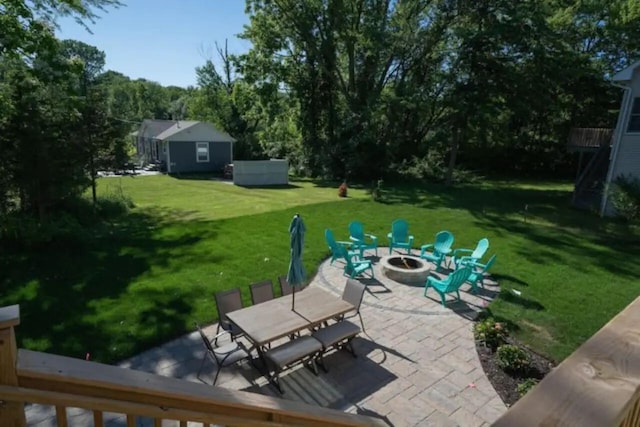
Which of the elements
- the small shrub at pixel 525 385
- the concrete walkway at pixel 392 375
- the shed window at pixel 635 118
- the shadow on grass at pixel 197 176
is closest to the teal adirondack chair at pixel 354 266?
the concrete walkway at pixel 392 375

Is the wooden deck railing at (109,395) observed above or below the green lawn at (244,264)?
above

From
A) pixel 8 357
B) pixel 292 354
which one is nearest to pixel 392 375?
pixel 292 354

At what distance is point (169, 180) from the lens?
2564 cm

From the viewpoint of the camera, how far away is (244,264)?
944 cm

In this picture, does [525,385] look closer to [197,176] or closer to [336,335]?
[336,335]

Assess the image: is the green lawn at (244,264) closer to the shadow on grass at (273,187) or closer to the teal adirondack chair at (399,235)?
the teal adirondack chair at (399,235)

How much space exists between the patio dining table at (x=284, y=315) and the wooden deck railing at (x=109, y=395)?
11.9ft

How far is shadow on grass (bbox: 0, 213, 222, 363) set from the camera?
231 inches

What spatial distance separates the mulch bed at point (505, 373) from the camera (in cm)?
487

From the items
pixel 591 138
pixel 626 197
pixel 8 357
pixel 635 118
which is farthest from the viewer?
pixel 591 138

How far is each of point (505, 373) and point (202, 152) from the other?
28963 millimetres

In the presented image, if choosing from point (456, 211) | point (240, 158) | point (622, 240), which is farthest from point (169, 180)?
point (622, 240)

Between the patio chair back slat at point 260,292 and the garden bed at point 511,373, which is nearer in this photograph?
the garden bed at point 511,373

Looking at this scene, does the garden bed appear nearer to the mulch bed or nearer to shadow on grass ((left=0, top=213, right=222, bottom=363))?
the mulch bed
